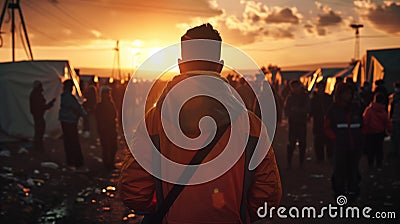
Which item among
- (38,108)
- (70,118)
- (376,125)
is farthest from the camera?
(38,108)

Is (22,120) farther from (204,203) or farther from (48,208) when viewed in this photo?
(204,203)

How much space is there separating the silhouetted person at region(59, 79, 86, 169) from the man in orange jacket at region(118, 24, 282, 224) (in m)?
8.73

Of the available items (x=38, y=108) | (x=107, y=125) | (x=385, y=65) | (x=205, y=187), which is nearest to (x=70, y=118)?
(x=107, y=125)

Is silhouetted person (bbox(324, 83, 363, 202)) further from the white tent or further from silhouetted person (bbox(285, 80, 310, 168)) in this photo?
the white tent

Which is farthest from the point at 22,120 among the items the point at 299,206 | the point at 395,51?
the point at 395,51

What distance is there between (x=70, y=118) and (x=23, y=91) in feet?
24.2

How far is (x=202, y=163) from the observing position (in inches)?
111

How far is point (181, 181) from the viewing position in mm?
2822

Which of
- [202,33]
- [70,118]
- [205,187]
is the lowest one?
[70,118]

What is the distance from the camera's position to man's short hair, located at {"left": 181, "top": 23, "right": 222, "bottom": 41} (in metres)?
→ 2.95

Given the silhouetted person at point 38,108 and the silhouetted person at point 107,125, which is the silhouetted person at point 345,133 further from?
the silhouetted person at point 38,108

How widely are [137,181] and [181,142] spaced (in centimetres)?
35

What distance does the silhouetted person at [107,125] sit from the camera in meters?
12.0

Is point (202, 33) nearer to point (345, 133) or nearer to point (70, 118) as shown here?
point (345, 133)
